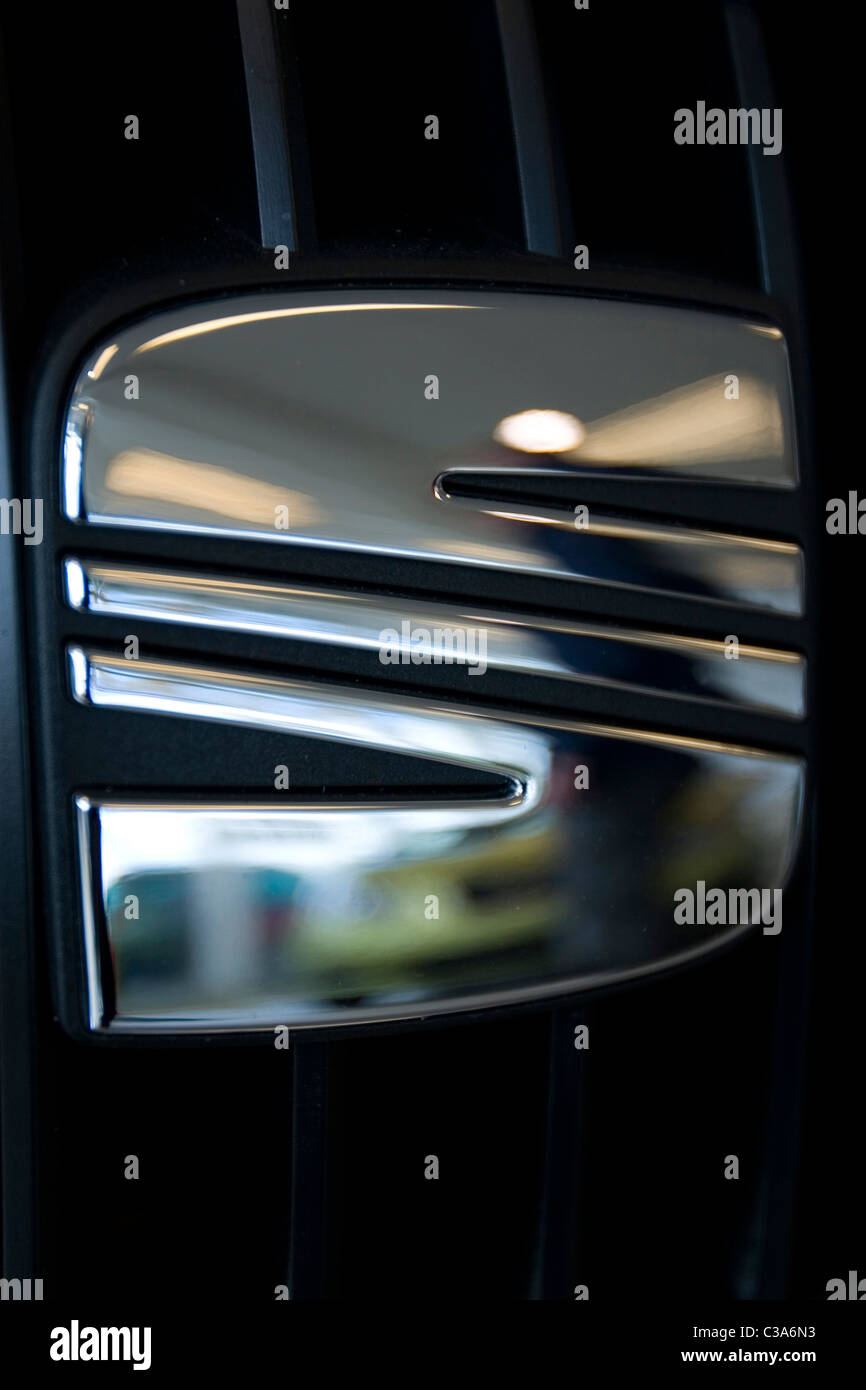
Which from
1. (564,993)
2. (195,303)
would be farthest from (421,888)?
(195,303)

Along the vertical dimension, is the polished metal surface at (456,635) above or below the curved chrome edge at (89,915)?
above

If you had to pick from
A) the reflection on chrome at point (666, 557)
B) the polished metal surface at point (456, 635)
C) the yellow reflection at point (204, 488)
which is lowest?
the polished metal surface at point (456, 635)

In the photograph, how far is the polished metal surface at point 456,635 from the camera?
655 mm

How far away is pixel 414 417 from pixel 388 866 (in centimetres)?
27

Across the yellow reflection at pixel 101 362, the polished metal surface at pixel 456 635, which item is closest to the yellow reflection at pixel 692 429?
the polished metal surface at pixel 456 635

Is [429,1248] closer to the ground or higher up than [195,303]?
closer to the ground

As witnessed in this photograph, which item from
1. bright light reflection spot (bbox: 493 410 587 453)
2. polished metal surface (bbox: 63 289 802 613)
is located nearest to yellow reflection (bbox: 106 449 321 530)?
polished metal surface (bbox: 63 289 802 613)

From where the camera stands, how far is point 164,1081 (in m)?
0.76

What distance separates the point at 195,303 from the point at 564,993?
48cm

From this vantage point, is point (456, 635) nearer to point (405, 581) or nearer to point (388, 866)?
point (405, 581)

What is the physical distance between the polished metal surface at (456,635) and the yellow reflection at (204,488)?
41mm

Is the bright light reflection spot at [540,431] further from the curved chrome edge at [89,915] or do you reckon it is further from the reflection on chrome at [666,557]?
the curved chrome edge at [89,915]

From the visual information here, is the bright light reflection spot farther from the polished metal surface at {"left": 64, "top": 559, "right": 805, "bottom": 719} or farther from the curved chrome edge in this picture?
the curved chrome edge

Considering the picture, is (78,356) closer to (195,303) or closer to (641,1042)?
(195,303)
